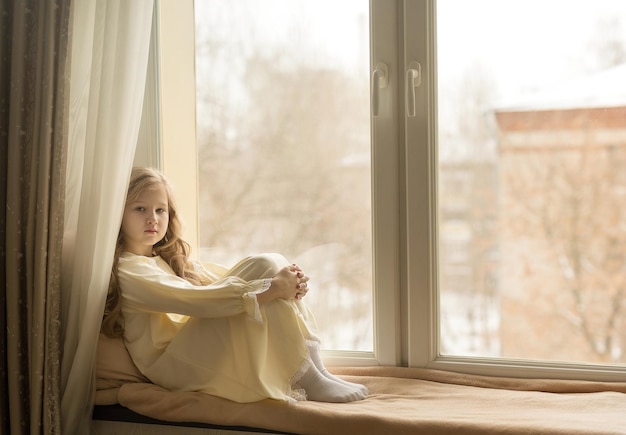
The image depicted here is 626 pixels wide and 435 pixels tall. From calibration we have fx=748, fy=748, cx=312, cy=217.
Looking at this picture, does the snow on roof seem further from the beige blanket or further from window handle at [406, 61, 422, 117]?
the beige blanket

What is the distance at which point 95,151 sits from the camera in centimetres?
194

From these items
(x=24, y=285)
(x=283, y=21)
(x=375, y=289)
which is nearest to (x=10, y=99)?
(x=24, y=285)

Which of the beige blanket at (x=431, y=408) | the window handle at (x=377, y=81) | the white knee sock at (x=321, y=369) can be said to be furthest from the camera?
the window handle at (x=377, y=81)

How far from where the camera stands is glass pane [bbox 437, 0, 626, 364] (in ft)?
6.32

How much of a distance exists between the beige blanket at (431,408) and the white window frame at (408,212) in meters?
0.06

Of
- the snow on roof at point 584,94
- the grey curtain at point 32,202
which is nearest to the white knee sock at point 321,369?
the grey curtain at point 32,202

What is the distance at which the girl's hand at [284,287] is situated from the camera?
184 cm

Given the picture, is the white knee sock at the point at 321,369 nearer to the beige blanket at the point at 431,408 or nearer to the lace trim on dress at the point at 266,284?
the beige blanket at the point at 431,408

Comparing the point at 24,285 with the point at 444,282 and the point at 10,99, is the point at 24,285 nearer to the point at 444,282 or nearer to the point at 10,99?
the point at 10,99

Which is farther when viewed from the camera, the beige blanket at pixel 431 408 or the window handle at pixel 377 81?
the window handle at pixel 377 81

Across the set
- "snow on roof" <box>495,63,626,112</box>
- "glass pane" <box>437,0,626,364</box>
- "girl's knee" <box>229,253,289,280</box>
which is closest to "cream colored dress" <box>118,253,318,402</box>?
"girl's knee" <box>229,253,289,280</box>

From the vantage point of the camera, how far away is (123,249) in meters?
2.04

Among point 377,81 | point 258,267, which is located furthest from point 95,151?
point 377,81

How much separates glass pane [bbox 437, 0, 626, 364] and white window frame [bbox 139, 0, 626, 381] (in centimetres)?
3
